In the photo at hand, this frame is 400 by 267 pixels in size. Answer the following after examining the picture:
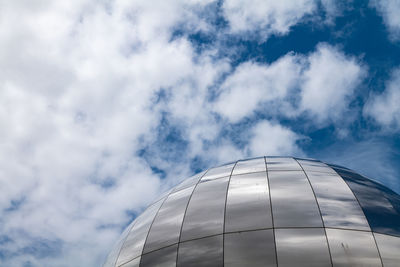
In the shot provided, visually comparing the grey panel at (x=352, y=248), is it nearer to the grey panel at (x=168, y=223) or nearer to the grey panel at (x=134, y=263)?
the grey panel at (x=168, y=223)

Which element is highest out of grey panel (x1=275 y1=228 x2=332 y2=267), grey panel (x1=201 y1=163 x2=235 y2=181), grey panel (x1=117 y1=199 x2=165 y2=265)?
grey panel (x1=201 y1=163 x2=235 y2=181)

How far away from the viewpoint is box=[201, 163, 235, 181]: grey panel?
1485 cm

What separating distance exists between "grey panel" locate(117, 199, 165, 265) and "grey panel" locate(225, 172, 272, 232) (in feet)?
11.2

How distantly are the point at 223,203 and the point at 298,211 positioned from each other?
2.51 m

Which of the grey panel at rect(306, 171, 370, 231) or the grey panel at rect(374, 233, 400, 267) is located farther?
the grey panel at rect(306, 171, 370, 231)

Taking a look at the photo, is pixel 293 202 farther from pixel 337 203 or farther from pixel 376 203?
pixel 376 203

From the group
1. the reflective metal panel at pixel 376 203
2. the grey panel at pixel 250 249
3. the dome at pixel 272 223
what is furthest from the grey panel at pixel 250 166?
the grey panel at pixel 250 249

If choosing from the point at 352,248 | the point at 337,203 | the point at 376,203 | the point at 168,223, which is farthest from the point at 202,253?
the point at 376,203

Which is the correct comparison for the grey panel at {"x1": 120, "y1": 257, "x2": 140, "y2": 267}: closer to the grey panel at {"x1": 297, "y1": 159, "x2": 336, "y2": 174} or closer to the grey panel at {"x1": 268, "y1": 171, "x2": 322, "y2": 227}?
the grey panel at {"x1": 268, "y1": 171, "x2": 322, "y2": 227}

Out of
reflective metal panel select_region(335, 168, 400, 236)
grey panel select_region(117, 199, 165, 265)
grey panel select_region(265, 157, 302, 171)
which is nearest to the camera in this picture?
reflective metal panel select_region(335, 168, 400, 236)

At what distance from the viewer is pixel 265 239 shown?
10.4 metres

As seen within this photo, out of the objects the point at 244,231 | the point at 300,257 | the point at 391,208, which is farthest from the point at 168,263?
the point at 391,208

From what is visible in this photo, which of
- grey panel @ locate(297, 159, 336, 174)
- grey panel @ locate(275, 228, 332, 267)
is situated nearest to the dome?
grey panel @ locate(275, 228, 332, 267)

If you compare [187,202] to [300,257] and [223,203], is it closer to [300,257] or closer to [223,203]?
[223,203]
